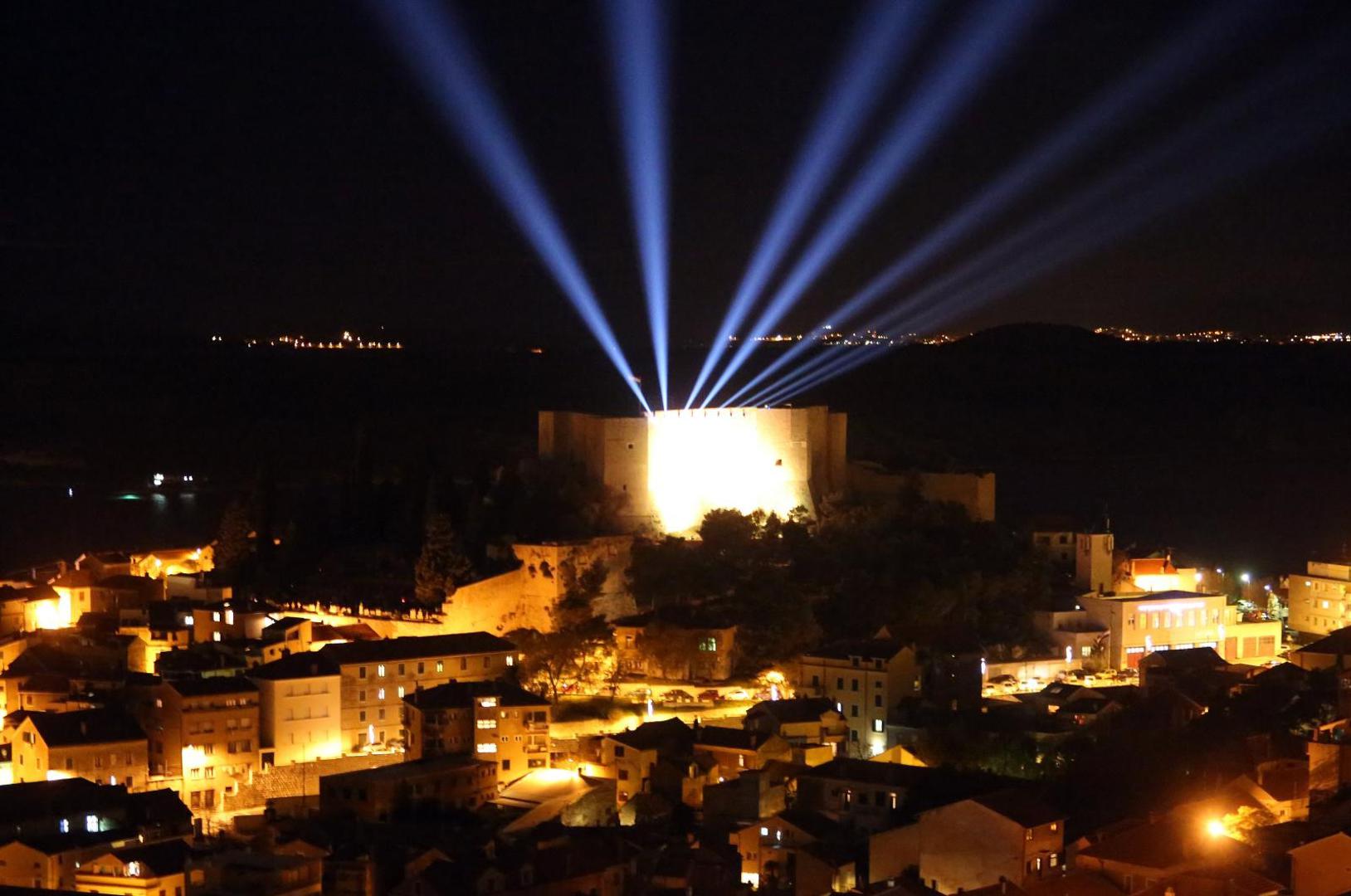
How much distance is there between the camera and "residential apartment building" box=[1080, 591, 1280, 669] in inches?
951

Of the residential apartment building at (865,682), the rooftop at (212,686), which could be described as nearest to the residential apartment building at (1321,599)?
the residential apartment building at (865,682)

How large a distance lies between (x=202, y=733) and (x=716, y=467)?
8886 mm

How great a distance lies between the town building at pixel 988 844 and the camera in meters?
15.0

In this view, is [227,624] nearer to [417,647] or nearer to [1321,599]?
[417,647]

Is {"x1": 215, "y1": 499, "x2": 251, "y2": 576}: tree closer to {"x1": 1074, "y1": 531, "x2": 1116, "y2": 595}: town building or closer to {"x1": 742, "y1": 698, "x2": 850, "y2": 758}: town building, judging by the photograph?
{"x1": 742, "y1": 698, "x2": 850, "y2": 758}: town building

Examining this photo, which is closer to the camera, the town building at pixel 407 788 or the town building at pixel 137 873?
the town building at pixel 137 873

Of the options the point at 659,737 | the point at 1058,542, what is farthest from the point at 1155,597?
the point at 659,737

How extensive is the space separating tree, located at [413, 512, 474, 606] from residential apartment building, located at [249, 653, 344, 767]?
289cm

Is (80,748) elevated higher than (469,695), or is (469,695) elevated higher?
(469,695)

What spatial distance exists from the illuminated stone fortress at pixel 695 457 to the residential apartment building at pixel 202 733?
7.20 m

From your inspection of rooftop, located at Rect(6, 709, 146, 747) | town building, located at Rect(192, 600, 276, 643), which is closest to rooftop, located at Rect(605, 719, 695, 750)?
rooftop, located at Rect(6, 709, 146, 747)

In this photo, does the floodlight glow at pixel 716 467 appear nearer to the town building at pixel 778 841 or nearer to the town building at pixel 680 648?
the town building at pixel 680 648

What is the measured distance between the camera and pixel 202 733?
738 inches

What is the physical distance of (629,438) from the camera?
25.4 meters
